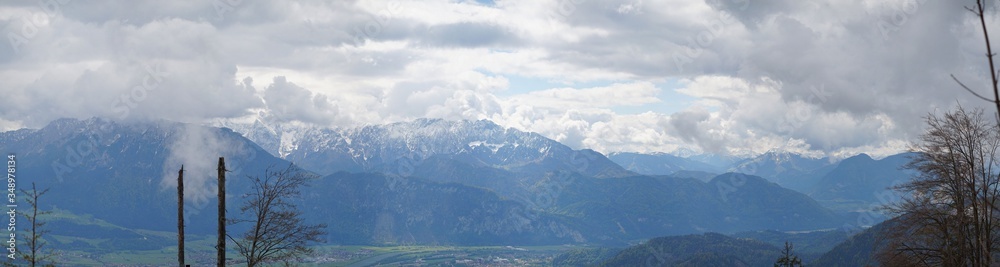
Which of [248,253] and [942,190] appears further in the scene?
[248,253]

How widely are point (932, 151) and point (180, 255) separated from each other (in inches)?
1334

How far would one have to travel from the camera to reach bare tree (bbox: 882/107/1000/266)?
1088 inches

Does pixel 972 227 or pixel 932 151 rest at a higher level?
pixel 932 151

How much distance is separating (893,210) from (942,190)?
81.8 inches

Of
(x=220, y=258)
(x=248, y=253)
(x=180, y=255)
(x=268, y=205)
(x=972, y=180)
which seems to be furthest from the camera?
(x=248, y=253)

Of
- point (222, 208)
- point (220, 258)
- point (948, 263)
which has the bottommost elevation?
point (948, 263)

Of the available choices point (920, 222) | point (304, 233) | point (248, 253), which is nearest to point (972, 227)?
point (920, 222)

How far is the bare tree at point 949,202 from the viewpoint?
90.7 ft

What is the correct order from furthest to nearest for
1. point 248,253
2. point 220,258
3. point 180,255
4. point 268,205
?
point 248,253 < point 268,205 < point 180,255 < point 220,258

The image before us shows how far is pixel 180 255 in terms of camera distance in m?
31.6

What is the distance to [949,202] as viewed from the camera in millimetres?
29312

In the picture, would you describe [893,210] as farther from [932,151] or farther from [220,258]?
[220,258]

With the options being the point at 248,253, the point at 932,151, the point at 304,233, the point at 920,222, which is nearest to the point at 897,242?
the point at 920,222

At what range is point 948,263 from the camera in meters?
→ 28.6
